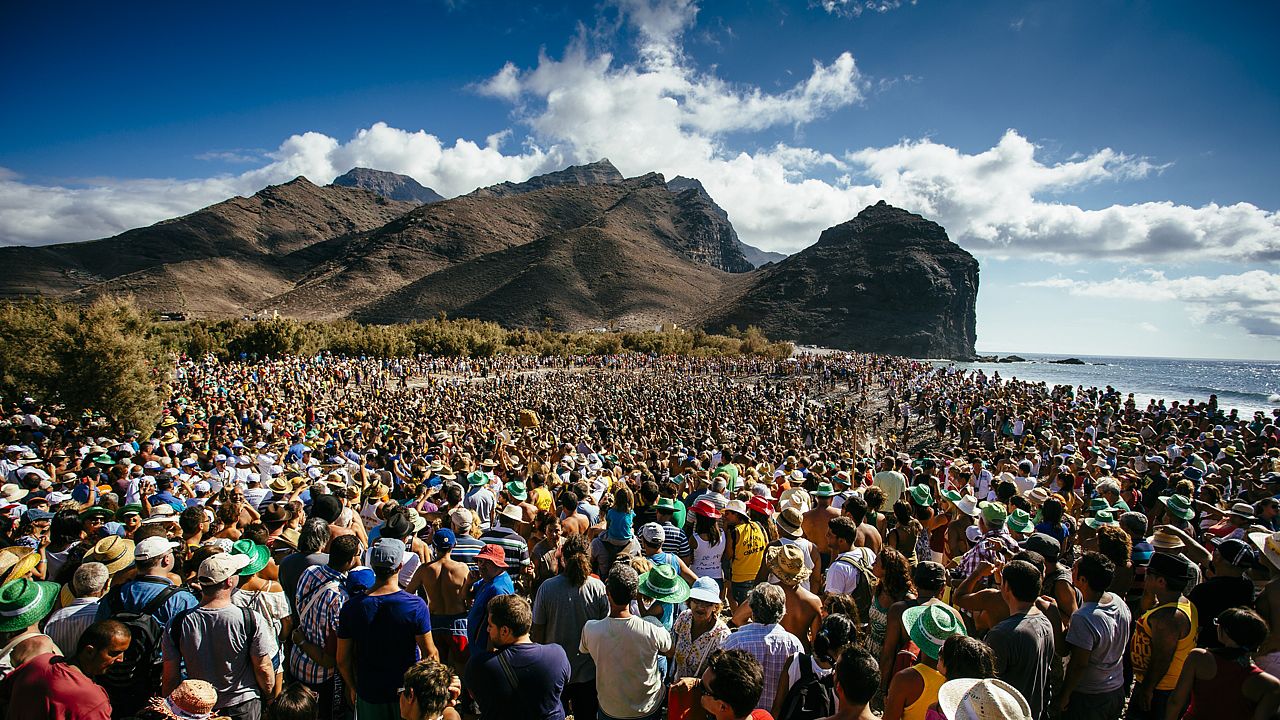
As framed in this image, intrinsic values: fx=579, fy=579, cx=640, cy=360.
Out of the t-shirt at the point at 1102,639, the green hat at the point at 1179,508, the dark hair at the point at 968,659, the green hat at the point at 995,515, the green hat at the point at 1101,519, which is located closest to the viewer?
the dark hair at the point at 968,659

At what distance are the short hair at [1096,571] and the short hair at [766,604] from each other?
1.84 meters

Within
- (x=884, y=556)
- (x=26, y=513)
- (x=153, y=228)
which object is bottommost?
(x=26, y=513)

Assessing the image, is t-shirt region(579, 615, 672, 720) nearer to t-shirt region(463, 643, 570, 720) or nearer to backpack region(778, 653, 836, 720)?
t-shirt region(463, 643, 570, 720)

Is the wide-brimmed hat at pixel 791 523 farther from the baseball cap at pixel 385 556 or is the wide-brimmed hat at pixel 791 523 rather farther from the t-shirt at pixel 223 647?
the t-shirt at pixel 223 647

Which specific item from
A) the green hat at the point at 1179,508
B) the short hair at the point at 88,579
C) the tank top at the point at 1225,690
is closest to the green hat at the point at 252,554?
the short hair at the point at 88,579

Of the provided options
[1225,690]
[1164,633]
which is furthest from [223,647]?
[1164,633]

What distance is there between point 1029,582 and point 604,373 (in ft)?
138

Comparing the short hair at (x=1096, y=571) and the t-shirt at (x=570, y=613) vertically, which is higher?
the short hair at (x=1096, y=571)

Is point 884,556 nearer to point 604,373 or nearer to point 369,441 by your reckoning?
point 369,441

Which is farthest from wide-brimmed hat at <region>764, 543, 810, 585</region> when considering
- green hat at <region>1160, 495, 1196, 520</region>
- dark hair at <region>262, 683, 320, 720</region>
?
green hat at <region>1160, 495, 1196, 520</region>

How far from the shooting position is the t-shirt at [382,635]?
3.27 meters

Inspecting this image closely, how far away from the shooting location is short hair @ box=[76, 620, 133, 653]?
2.80 metres

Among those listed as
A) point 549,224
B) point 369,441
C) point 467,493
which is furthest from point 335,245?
point 467,493

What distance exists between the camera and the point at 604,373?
147 feet
